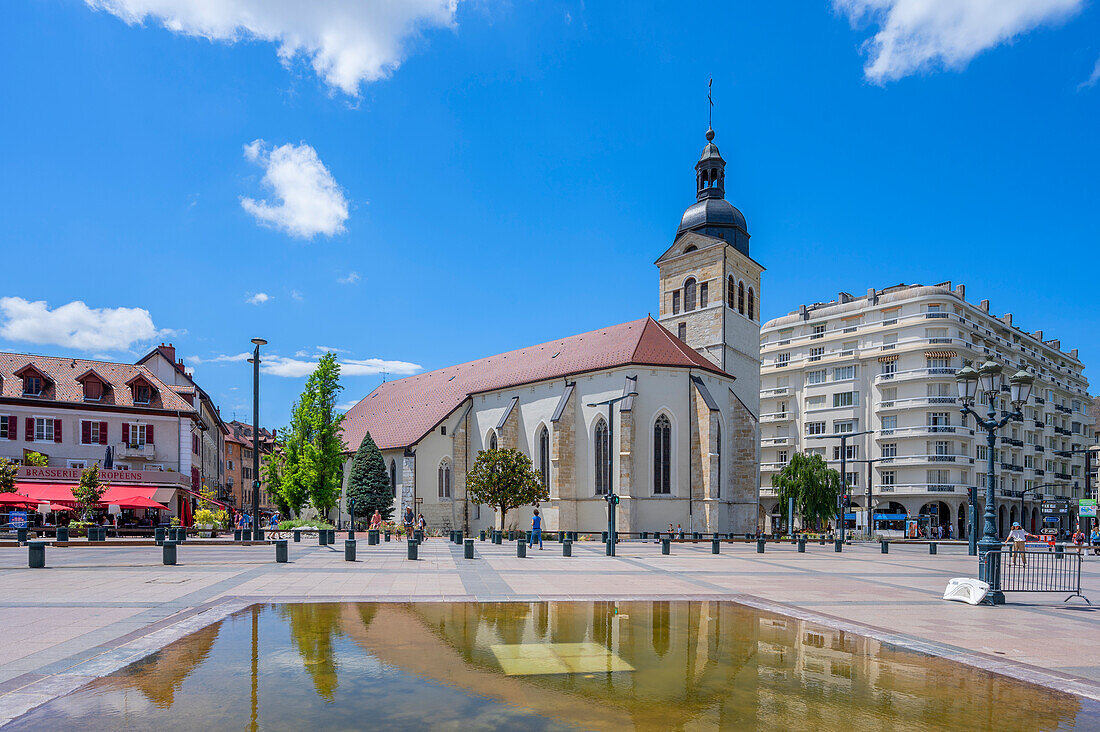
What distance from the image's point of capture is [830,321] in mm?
68938

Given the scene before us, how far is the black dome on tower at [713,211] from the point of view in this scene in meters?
48.9

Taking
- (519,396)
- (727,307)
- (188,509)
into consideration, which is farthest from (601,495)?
(188,509)

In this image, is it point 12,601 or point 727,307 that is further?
point 727,307

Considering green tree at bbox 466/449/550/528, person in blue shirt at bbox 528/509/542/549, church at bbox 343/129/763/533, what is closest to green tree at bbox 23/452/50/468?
church at bbox 343/129/763/533

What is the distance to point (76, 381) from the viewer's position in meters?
43.3

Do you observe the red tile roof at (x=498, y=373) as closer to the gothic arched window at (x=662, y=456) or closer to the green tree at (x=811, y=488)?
the gothic arched window at (x=662, y=456)

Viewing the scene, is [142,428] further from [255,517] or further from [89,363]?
[255,517]

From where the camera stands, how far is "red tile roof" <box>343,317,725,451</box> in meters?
44.6

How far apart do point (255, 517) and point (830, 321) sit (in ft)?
185

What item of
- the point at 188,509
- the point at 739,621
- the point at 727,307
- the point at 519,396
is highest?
the point at 727,307

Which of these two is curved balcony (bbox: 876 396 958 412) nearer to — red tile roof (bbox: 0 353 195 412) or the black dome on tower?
the black dome on tower

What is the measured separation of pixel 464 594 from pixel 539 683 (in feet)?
24.0

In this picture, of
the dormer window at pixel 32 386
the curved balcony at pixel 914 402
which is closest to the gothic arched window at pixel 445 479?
the dormer window at pixel 32 386

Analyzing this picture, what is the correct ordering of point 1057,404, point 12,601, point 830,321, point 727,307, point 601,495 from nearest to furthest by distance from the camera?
point 12,601 < point 601,495 < point 727,307 < point 830,321 < point 1057,404
